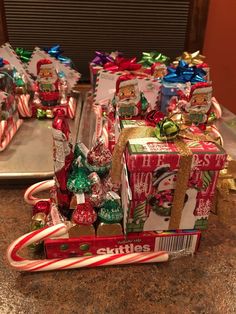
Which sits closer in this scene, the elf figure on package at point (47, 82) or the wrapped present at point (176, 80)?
the wrapped present at point (176, 80)

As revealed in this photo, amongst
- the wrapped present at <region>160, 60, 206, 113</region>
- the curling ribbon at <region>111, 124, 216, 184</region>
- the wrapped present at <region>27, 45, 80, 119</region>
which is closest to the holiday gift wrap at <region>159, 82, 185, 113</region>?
the wrapped present at <region>160, 60, 206, 113</region>

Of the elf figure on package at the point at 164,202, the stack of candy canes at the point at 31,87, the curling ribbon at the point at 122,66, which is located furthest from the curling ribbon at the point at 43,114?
the elf figure on package at the point at 164,202

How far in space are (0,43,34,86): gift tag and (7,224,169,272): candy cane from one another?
3.39 feet

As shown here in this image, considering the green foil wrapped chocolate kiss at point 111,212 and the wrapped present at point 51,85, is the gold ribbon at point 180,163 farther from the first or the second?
the wrapped present at point 51,85

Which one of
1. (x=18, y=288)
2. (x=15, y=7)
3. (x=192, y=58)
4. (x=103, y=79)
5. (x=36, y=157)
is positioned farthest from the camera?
(x=15, y=7)

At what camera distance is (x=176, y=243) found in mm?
745

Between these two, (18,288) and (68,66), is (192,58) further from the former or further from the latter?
(18,288)

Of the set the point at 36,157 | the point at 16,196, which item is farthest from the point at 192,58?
the point at 16,196

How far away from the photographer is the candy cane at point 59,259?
2.25 ft

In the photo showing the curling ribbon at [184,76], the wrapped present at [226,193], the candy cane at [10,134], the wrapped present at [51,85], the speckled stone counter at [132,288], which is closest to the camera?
the speckled stone counter at [132,288]

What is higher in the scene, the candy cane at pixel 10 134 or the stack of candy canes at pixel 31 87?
the stack of candy canes at pixel 31 87

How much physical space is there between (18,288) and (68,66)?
3.84 ft

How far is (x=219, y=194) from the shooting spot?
0.87 meters

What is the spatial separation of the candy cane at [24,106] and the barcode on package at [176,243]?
3.13 ft
